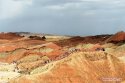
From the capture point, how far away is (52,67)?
52.2 metres

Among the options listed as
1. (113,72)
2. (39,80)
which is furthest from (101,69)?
(39,80)

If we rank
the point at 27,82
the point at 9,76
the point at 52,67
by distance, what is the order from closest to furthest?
the point at 27,82 → the point at 52,67 → the point at 9,76

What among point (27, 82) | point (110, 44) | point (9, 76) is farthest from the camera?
point (110, 44)

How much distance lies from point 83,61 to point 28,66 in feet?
63.6

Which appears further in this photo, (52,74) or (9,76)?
(9,76)

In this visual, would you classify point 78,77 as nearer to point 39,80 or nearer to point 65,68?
point 65,68

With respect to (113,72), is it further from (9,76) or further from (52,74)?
(9,76)

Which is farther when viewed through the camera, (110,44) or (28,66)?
(110,44)

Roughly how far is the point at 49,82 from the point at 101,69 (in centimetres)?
912

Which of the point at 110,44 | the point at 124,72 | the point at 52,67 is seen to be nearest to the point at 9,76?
the point at 52,67

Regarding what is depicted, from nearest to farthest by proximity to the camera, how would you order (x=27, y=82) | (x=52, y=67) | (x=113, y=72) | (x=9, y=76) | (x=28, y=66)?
(x=27, y=82)
(x=52, y=67)
(x=113, y=72)
(x=9, y=76)
(x=28, y=66)

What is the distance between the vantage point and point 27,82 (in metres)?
49.0

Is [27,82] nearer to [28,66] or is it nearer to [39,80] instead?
[39,80]

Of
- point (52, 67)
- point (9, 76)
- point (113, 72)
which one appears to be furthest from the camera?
point (9, 76)
